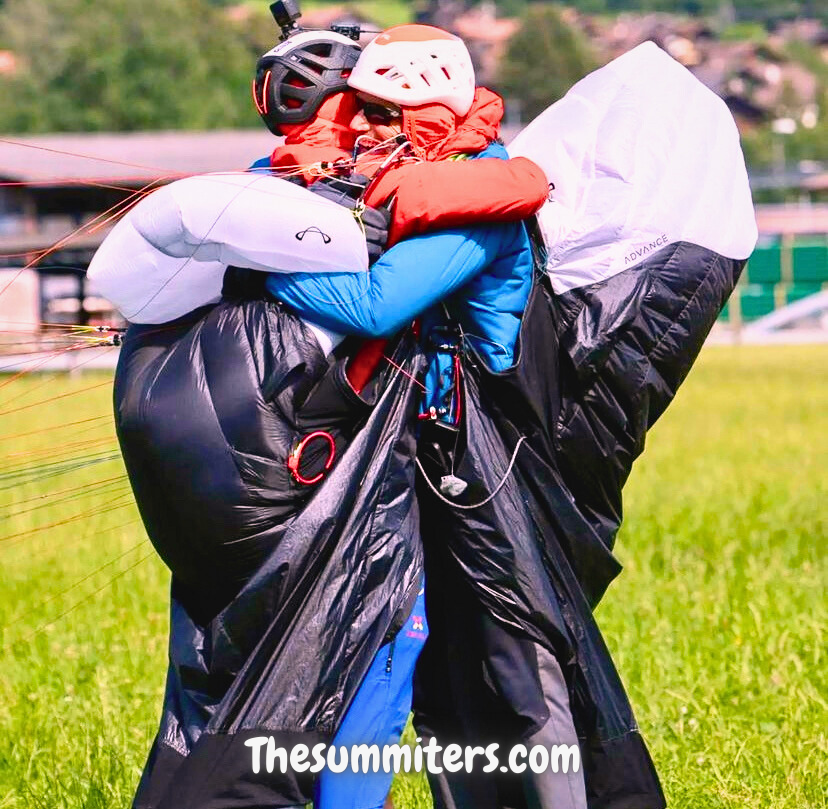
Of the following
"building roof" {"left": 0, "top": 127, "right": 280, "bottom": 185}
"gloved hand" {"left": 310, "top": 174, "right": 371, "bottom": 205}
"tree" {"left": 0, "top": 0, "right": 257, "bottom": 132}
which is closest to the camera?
Answer: "gloved hand" {"left": 310, "top": 174, "right": 371, "bottom": 205}

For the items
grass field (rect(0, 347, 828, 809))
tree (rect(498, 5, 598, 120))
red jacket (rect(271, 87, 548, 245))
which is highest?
red jacket (rect(271, 87, 548, 245))

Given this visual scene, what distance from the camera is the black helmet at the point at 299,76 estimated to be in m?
2.98

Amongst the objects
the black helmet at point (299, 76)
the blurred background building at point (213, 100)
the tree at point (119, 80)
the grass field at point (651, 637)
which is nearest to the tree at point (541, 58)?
the blurred background building at point (213, 100)

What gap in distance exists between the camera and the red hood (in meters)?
2.89

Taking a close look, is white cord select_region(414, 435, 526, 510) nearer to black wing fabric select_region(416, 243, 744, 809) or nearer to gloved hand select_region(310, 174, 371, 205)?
black wing fabric select_region(416, 243, 744, 809)

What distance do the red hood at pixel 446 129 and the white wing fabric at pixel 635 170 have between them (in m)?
0.18

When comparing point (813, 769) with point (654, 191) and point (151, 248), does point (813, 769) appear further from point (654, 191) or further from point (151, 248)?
point (151, 248)

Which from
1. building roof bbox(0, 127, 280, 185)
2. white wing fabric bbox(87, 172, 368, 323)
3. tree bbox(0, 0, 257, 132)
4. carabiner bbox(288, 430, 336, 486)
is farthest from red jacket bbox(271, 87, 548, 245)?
tree bbox(0, 0, 257, 132)

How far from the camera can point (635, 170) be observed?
3039 millimetres

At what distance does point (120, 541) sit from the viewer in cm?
783

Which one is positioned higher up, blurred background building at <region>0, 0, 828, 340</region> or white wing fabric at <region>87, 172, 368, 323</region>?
white wing fabric at <region>87, 172, 368, 323</region>

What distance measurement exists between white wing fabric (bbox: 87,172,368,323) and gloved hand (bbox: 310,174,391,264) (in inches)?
1.5

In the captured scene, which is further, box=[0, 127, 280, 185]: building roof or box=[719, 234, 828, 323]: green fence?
box=[719, 234, 828, 323]: green fence

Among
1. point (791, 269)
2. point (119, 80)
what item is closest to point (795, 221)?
point (791, 269)
